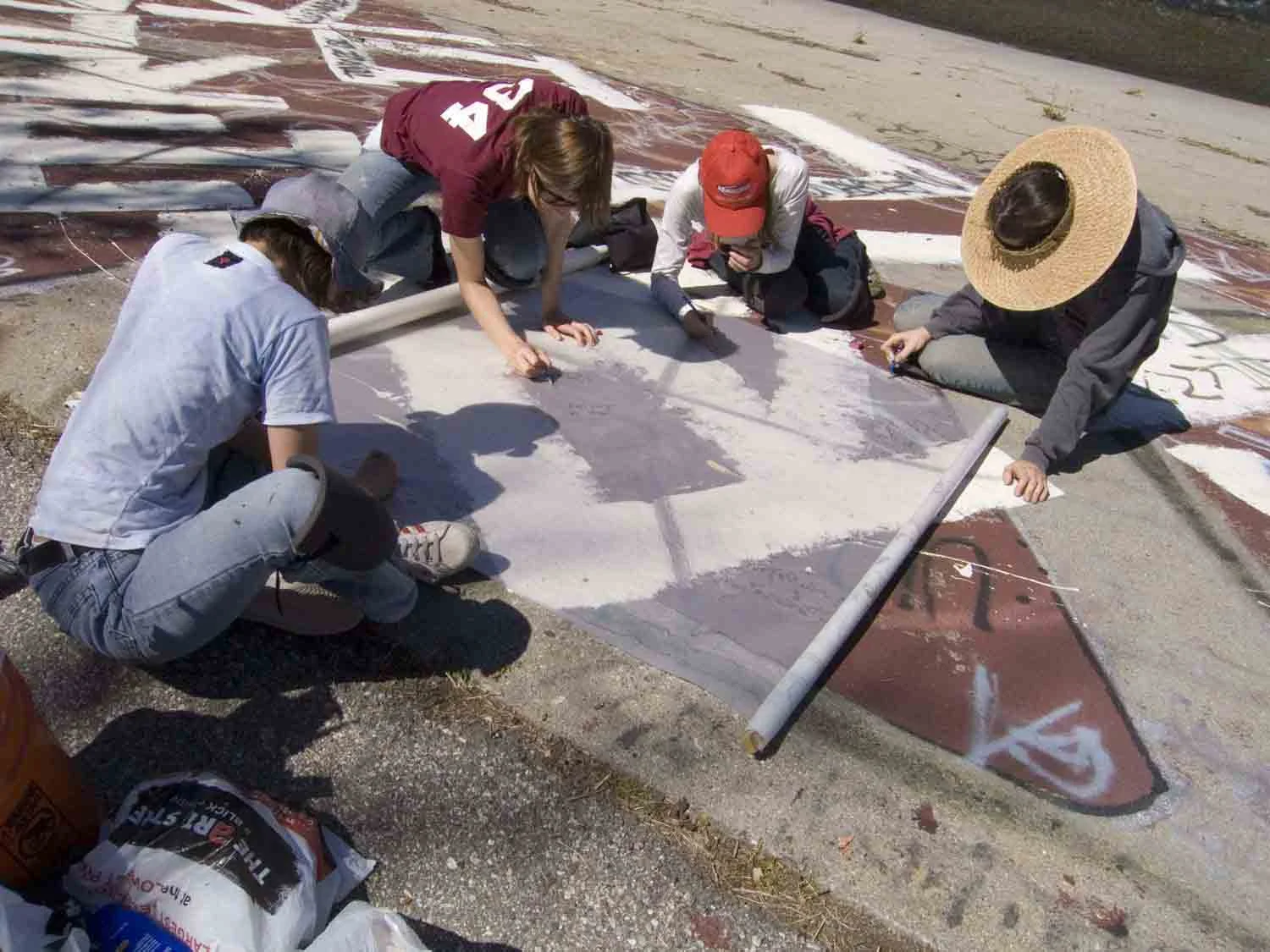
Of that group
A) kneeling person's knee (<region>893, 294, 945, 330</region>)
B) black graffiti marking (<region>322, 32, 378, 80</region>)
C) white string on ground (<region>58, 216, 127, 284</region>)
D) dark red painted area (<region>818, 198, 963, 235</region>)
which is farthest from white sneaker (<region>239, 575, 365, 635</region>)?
black graffiti marking (<region>322, 32, 378, 80</region>)

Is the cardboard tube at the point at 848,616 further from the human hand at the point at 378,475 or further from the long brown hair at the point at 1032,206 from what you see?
the human hand at the point at 378,475

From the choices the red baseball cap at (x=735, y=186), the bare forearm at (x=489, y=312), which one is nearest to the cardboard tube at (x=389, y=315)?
the bare forearm at (x=489, y=312)

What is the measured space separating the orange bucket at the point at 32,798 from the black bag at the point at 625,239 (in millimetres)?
3099

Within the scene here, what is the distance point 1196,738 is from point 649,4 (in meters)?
14.3

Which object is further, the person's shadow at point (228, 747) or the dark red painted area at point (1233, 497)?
the dark red painted area at point (1233, 497)

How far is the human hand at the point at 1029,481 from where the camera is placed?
316cm

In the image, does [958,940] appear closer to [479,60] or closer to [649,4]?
[479,60]

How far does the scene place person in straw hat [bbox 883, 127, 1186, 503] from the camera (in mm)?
3002

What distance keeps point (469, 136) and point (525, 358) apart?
72cm

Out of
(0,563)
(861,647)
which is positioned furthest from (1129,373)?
(0,563)

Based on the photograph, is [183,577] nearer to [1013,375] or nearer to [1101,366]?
[1101,366]

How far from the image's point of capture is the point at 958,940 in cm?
177

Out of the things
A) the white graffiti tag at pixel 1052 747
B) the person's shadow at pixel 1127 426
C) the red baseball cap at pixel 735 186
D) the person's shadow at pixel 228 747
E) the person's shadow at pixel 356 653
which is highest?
the red baseball cap at pixel 735 186

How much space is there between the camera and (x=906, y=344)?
380 cm
